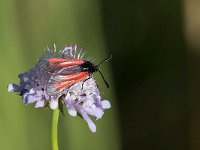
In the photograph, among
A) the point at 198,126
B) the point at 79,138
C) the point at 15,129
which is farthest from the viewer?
the point at 198,126

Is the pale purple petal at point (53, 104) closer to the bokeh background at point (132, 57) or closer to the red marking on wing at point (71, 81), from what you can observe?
the red marking on wing at point (71, 81)

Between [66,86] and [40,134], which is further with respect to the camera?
[40,134]

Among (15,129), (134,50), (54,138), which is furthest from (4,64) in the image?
(54,138)

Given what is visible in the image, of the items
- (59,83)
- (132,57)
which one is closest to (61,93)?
(59,83)

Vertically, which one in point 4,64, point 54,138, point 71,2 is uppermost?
point 71,2

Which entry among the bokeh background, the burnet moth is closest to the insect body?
the burnet moth

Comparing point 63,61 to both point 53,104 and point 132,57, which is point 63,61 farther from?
point 132,57

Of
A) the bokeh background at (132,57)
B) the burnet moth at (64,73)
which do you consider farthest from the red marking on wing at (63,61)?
the bokeh background at (132,57)

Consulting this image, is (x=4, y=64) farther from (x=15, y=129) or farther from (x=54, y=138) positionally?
(x=54, y=138)
